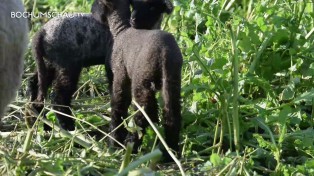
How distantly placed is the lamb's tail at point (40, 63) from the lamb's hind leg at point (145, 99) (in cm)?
109

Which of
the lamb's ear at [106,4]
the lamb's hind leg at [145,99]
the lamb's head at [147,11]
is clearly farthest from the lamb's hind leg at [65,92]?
the lamb's hind leg at [145,99]

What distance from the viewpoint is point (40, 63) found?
591 cm

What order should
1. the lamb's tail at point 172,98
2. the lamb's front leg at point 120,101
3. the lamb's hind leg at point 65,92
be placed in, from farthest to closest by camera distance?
the lamb's hind leg at point 65,92 → the lamb's front leg at point 120,101 → the lamb's tail at point 172,98

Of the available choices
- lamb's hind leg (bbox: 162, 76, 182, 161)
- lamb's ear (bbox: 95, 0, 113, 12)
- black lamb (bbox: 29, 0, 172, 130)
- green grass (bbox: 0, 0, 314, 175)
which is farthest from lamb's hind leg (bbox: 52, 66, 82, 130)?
lamb's hind leg (bbox: 162, 76, 182, 161)

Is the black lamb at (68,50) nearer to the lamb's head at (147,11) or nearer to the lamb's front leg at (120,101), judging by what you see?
the lamb's head at (147,11)

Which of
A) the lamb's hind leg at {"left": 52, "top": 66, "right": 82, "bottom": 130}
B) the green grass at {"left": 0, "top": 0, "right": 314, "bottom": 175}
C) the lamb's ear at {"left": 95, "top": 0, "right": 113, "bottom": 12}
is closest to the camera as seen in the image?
the green grass at {"left": 0, "top": 0, "right": 314, "bottom": 175}

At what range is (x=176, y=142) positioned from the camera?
195 inches

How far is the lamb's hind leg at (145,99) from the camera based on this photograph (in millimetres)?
4969

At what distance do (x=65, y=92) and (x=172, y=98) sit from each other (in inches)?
43.8

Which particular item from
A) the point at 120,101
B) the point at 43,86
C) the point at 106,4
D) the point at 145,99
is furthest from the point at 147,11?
the point at 43,86

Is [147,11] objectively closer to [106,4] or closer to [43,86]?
[106,4]

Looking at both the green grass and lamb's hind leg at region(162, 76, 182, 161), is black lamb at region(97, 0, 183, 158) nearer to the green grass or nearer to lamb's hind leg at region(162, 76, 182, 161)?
lamb's hind leg at region(162, 76, 182, 161)

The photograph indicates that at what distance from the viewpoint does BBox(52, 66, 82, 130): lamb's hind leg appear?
574cm

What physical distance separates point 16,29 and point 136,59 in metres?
0.87
